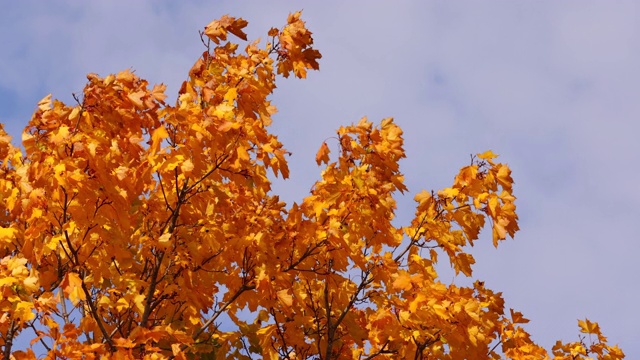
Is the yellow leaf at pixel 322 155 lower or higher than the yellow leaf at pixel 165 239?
higher

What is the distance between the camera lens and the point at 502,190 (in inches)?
291

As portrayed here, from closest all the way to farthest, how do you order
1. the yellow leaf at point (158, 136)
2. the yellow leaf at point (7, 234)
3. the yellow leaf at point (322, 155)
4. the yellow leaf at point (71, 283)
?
the yellow leaf at point (71, 283)
the yellow leaf at point (158, 136)
the yellow leaf at point (7, 234)
the yellow leaf at point (322, 155)

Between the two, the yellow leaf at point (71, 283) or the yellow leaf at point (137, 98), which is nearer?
the yellow leaf at point (71, 283)

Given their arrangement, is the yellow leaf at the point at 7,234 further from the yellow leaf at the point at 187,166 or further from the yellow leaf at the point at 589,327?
the yellow leaf at the point at 589,327

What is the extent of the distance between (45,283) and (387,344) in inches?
132

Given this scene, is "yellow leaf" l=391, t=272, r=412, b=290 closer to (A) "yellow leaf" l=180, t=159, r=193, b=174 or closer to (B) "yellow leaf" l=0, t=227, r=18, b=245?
(A) "yellow leaf" l=180, t=159, r=193, b=174

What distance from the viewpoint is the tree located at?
6.16 metres

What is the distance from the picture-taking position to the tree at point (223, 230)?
616 centimetres

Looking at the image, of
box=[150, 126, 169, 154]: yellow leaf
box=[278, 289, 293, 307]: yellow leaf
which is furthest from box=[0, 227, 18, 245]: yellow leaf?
box=[278, 289, 293, 307]: yellow leaf

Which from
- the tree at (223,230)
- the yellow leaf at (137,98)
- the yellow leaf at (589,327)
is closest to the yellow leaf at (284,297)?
the tree at (223,230)

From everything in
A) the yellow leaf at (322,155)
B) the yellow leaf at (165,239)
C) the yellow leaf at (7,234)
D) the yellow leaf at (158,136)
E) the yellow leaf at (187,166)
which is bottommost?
the yellow leaf at (165,239)

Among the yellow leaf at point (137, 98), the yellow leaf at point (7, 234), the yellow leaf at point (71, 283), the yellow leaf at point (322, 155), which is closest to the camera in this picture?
the yellow leaf at point (71, 283)

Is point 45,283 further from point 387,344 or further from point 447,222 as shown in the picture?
point 447,222

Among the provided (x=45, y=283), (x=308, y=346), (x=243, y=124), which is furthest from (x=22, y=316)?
(x=308, y=346)
